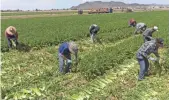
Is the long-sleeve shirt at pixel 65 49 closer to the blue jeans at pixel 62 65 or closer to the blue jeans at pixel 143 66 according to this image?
the blue jeans at pixel 62 65

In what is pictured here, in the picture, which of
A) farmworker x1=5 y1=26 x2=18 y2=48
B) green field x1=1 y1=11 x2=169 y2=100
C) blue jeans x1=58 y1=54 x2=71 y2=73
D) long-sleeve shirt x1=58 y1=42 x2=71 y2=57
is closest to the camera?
green field x1=1 y1=11 x2=169 y2=100

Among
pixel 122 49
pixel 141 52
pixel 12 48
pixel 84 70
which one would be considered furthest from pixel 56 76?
pixel 12 48

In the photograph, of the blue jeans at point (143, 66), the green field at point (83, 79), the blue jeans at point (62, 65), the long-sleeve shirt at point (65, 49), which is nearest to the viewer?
the green field at point (83, 79)

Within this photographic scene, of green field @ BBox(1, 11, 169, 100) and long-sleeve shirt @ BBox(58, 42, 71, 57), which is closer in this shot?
green field @ BBox(1, 11, 169, 100)

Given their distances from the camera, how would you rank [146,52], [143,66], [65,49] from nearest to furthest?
1. [146,52]
2. [143,66]
3. [65,49]

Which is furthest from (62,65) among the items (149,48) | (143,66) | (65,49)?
(149,48)

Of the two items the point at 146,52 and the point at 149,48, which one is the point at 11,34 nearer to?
the point at 146,52

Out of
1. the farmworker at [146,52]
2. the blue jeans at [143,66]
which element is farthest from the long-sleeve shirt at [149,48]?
the blue jeans at [143,66]

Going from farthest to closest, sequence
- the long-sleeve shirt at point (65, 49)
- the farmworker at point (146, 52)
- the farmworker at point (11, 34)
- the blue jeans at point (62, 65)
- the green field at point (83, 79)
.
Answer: the farmworker at point (11, 34), the blue jeans at point (62, 65), the long-sleeve shirt at point (65, 49), the farmworker at point (146, 52), the green field at point (83, 79)

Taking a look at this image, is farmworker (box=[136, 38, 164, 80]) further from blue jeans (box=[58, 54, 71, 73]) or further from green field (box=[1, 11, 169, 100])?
blue jeans (box=[58, 54, 71, 73])

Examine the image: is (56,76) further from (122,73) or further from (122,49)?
(122,49)

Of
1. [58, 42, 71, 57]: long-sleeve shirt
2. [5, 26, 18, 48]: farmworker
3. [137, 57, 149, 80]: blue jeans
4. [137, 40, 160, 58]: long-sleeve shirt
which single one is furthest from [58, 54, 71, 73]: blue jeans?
[5, 26, 18, 48]: farmworker

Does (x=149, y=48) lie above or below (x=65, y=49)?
above

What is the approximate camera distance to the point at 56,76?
10656 millimetres
